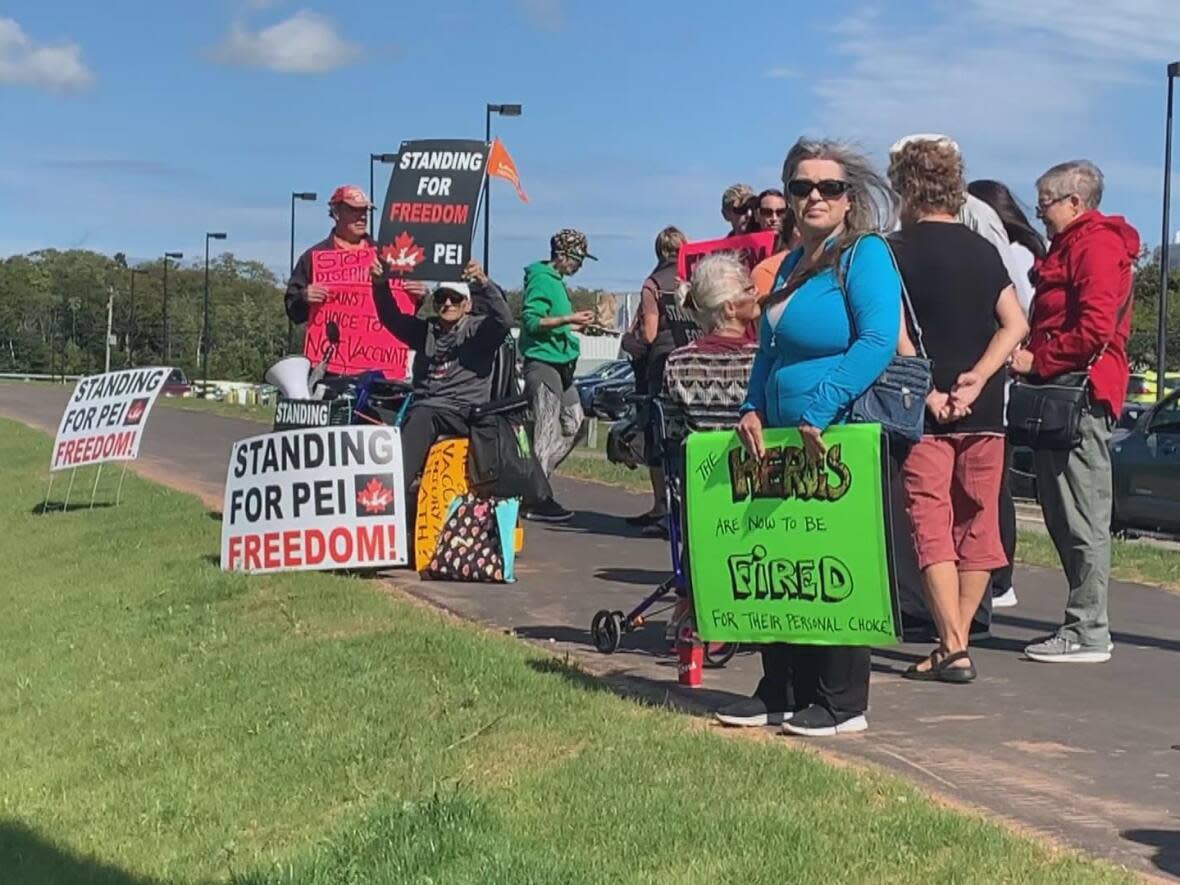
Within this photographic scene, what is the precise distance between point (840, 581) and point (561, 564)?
4611mm

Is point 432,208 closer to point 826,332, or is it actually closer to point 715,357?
point 715,357

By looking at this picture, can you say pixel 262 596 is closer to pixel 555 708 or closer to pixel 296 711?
pixel 296 711

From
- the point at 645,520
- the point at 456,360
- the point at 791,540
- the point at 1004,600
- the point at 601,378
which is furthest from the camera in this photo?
the point at 601,378

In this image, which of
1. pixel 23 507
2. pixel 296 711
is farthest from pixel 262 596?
pixel 23 507

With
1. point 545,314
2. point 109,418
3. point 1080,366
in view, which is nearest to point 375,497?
point 545,314

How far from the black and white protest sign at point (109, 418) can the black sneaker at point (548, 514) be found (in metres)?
3.99

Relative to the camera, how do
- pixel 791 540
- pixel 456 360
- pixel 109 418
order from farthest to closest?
pixel 109 418, pixel 456 360, pixel 791 540

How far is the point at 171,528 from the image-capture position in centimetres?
1177

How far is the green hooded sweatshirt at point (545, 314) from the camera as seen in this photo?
10.7 metres

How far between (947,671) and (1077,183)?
213cm

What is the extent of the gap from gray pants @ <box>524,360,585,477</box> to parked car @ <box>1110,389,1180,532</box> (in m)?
5.52

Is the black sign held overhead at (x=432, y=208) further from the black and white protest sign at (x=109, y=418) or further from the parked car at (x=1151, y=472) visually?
the parked car at (x=1151, y=472)

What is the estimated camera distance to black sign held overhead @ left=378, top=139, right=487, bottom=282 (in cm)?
930

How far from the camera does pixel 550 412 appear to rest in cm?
1115
